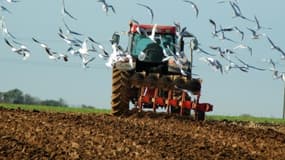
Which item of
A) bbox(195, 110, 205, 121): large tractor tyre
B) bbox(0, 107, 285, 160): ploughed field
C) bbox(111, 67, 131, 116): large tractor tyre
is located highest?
bbox(111, 67, 131, 116): large tractor tyre

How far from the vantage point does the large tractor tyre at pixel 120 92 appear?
2514 cm

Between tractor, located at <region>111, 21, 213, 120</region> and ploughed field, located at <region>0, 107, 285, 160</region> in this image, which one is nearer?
ploughed field, located at <region>0, 107, 285, 160</region>

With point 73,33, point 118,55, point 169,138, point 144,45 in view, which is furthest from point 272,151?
point 144,45

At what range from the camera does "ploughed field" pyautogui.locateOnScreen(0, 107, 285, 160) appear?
14.3 metres

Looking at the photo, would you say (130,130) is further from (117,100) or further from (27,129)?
(117,100)

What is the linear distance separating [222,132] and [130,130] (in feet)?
8.60

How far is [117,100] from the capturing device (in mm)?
25219

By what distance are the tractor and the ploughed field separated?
9.16 ft

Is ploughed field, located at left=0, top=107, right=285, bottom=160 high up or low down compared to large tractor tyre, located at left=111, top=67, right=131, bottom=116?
down

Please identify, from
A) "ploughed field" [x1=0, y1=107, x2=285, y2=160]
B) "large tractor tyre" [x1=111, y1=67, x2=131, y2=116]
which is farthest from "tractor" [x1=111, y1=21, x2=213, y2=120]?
"ploughed field" [x1=0, y1=107, x2=285, y2=160]

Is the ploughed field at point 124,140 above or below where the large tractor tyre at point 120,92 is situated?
below

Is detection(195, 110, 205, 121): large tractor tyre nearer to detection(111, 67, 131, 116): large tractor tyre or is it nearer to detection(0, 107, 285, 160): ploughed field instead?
detection(111, 67, 131, 116): large tractor tyre

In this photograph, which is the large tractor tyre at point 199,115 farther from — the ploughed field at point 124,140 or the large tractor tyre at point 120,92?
the ploughed field at point 124,140

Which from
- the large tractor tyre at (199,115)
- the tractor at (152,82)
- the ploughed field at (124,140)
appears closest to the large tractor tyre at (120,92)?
the tractor at (152,82)
